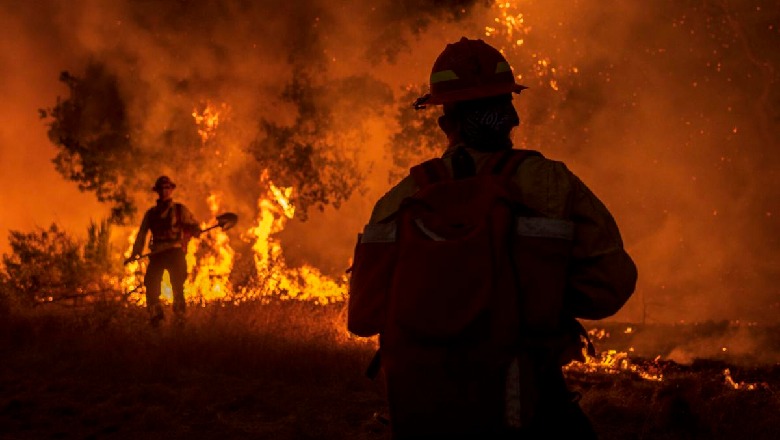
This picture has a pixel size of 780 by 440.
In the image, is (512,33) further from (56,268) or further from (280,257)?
(56,268)

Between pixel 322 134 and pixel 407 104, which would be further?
pixel 322 134

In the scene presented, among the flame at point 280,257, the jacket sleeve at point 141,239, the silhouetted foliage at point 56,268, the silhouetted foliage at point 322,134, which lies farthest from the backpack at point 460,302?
the silhouetted foliage at point 322,134

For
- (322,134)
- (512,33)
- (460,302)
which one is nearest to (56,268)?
(322,134)

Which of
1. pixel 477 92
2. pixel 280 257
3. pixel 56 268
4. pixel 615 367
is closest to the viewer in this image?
pixel 477 92

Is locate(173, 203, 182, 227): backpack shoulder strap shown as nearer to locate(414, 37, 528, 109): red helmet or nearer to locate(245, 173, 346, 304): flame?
locate(245, 173, 346, 304): flame

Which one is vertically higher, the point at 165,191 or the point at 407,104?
the point at 407,104

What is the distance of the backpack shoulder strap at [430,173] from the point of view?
2059 mm

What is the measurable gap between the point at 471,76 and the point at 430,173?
31 cm

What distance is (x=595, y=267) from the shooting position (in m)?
1.98

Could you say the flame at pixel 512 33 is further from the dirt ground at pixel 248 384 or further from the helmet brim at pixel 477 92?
the helmet brim at pixel 477 92

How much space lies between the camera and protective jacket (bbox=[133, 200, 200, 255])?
33.0ft

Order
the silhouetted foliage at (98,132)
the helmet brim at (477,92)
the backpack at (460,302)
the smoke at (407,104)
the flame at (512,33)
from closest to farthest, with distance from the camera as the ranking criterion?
the backpack at (460,302), the helmet brim at (477,92), the flame at (512,33), the smoke at (407,104), the silhouetted foliage at (98,132)

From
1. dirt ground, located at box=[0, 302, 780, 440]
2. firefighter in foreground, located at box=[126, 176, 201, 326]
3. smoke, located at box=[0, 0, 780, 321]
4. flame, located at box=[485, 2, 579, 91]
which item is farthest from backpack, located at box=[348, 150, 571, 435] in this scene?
flame, located at box=[485, 2, 579, 91]

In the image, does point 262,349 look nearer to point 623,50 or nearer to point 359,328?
point 359,328
